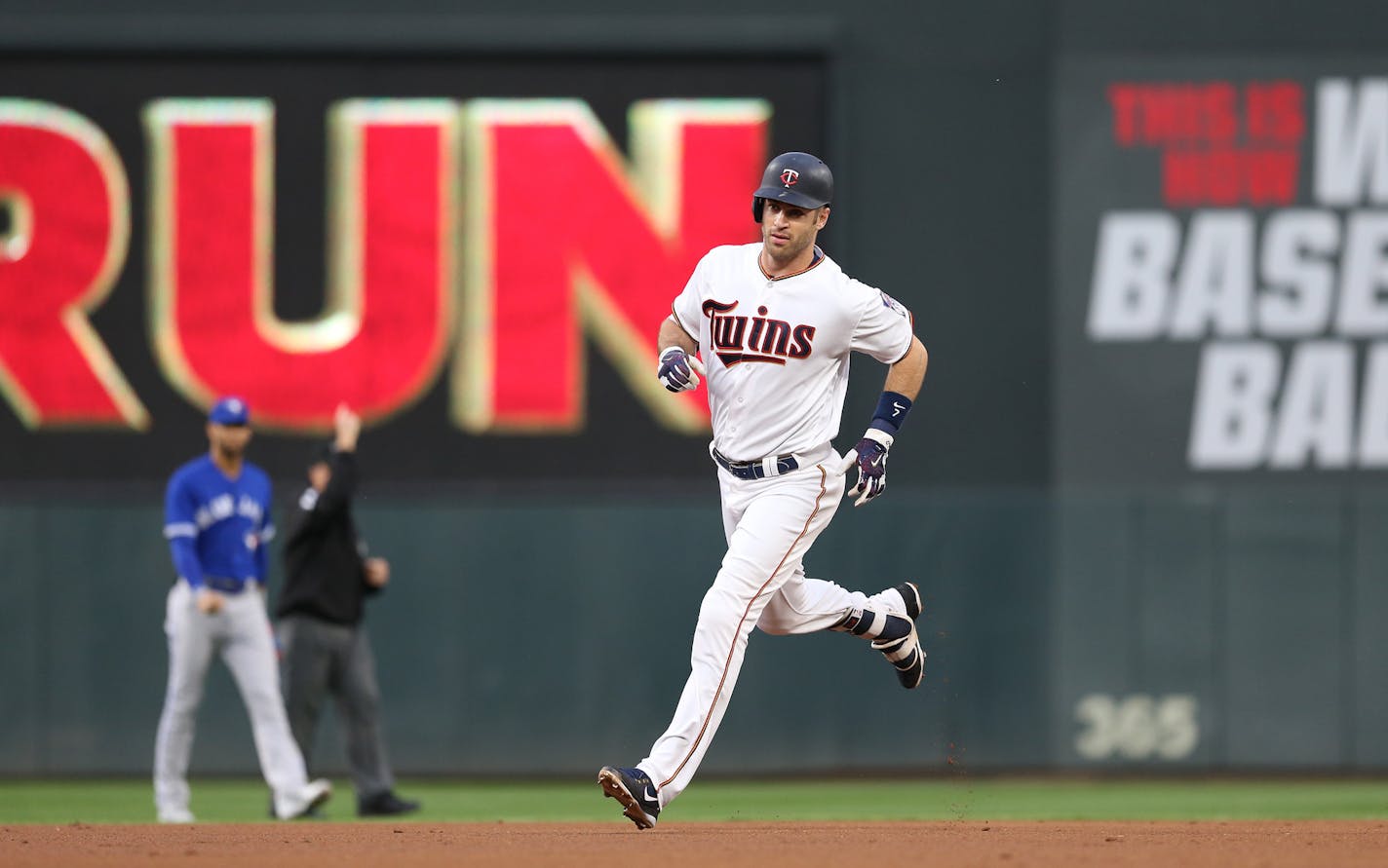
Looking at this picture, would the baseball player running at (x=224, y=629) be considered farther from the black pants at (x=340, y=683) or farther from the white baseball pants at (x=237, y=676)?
the black pants at (x=340, y=683)

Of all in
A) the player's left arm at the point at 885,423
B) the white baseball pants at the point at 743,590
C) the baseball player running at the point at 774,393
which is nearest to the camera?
the white baseball pants at the point at 743,590

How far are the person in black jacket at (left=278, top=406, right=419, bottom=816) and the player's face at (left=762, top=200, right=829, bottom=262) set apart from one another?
3.69m

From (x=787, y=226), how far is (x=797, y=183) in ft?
0.46

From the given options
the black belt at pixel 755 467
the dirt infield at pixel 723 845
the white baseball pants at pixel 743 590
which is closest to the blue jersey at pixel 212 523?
the dirt infield at pixel 723 845

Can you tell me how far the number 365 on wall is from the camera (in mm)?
12766

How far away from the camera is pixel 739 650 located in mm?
6719

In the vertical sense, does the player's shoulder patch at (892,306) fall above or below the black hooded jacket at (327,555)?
above

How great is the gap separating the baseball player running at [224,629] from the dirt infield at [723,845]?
55.0 inches

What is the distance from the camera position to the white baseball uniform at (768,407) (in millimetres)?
6707

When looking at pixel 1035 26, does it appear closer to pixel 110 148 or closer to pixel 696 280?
pixel 110 148

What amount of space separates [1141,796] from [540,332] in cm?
456

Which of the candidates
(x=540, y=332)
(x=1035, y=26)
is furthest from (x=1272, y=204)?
(x=540, y=332)

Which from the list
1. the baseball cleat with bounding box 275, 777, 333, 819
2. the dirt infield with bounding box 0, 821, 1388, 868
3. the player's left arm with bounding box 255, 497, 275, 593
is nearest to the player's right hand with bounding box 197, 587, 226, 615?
the player's left arm with bounding box 255, 497, 275, 593

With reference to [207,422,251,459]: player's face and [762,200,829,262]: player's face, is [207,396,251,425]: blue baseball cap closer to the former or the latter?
[207,422,251,459]: player's face
